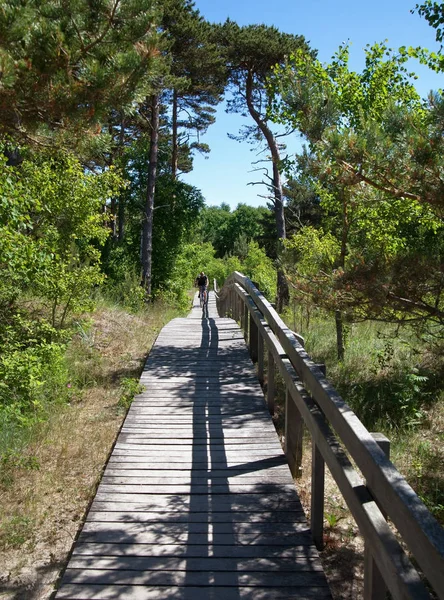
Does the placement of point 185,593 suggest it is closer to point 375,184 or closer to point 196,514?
point 196,514

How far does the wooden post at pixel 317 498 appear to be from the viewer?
374 centimetres

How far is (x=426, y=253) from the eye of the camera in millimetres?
5766

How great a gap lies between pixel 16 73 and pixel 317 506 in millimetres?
4751

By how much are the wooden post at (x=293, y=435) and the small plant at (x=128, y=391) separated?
96.8 inches

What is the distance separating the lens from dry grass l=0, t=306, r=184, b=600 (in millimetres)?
3676

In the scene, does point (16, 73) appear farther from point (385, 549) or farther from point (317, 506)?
point (385, 549)

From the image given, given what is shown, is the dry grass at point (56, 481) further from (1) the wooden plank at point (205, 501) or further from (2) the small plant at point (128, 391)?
(1) the wooden plank at point (205, 501)

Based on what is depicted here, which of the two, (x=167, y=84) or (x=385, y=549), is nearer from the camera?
(x=385, y=549)

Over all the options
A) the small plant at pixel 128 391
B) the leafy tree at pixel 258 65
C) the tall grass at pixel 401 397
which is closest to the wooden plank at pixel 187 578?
the tall grass at pixel 401 397

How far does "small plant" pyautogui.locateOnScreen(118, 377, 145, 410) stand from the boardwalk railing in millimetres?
2456

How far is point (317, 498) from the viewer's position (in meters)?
3.76

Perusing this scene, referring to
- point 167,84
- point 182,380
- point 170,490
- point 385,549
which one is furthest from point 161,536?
point 167,84

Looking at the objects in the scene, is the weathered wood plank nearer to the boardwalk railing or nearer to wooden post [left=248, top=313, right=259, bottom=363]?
the boardwalk railing

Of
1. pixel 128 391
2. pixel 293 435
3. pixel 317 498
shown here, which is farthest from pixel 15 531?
pixel 128 391
